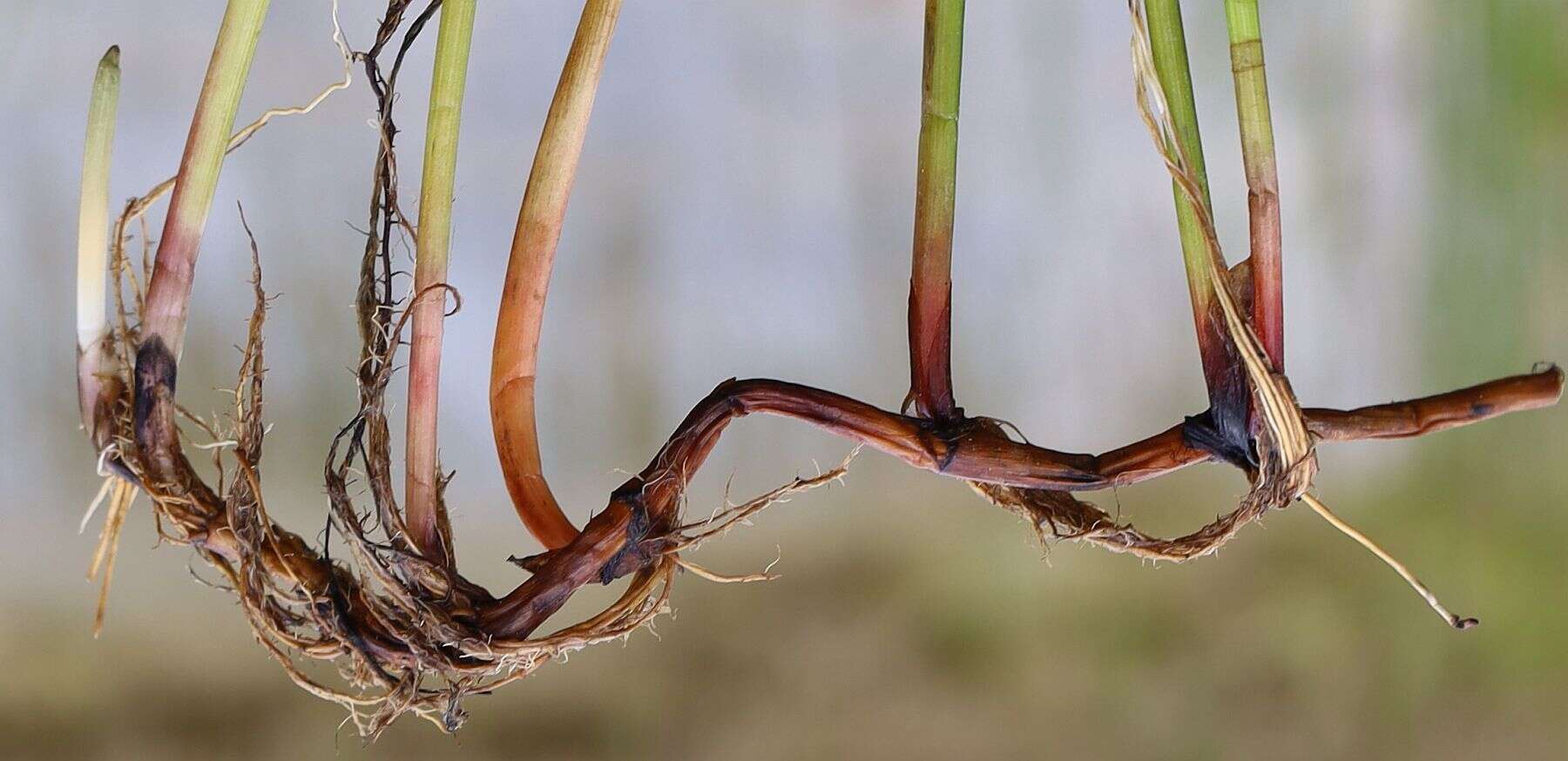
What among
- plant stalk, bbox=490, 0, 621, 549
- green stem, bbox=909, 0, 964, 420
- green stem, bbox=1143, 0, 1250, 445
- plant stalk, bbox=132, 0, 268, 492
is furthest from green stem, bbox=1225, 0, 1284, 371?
plant stalk, bbox=132, 0, 268, 492

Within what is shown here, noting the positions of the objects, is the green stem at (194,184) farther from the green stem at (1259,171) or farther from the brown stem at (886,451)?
the green stem at (1259,171)

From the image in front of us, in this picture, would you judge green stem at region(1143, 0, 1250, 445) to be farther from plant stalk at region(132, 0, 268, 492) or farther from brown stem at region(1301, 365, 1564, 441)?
plant stalk at region(132, 0, 268, 492)

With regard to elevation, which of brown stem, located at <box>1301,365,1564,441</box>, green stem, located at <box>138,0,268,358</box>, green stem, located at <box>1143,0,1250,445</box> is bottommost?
brown stem, located at <box>1301,365,1564,441</box>

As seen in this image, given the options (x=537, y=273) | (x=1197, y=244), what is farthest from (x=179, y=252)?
(x=1197, y=244)

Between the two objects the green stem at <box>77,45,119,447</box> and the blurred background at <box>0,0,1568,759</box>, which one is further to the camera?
the blurred background at <box>0,0,1568,759</box>

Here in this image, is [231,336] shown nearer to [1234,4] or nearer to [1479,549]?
[1234,4]

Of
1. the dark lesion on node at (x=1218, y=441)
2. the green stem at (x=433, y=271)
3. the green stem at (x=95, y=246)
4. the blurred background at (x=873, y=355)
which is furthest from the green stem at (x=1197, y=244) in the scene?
the green stem at (x=95, y=246)

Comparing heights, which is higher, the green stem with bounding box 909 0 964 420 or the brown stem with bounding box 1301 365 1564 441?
the green stem with bounding box 909 0 964 420
